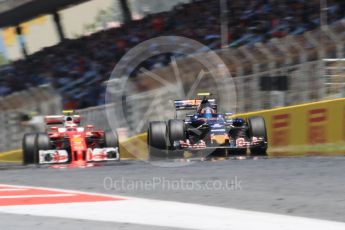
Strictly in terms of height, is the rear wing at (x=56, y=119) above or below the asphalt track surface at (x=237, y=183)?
above

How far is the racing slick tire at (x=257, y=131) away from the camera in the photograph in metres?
12.7

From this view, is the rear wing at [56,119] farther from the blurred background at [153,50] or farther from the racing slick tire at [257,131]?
the racing slick tire at [257,131]

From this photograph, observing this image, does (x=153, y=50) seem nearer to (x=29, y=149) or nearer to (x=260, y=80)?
(x=260, y=80)

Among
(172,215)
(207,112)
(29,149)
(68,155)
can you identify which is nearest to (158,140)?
(207,112)

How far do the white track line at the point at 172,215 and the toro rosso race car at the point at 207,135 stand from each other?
590 cm

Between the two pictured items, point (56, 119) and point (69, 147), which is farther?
point (56, 119)

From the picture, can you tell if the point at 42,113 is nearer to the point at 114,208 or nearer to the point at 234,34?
the point at 234,34

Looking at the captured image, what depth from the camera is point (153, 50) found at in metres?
21.3

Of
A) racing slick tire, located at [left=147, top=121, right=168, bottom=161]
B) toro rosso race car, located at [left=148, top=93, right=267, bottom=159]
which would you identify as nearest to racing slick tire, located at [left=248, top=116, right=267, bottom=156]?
toro rosso race car, located at [left=148, top=93, right=267, bottom=159]

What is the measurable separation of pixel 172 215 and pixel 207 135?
704 centimetres

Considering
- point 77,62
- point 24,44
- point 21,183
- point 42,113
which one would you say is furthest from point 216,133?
point 24,44

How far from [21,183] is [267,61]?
8.63m

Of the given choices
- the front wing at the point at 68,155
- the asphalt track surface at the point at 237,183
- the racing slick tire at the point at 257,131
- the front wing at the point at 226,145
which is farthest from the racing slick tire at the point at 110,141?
the asphalt track surface at the point at 237,183

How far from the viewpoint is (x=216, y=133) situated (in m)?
12.6
